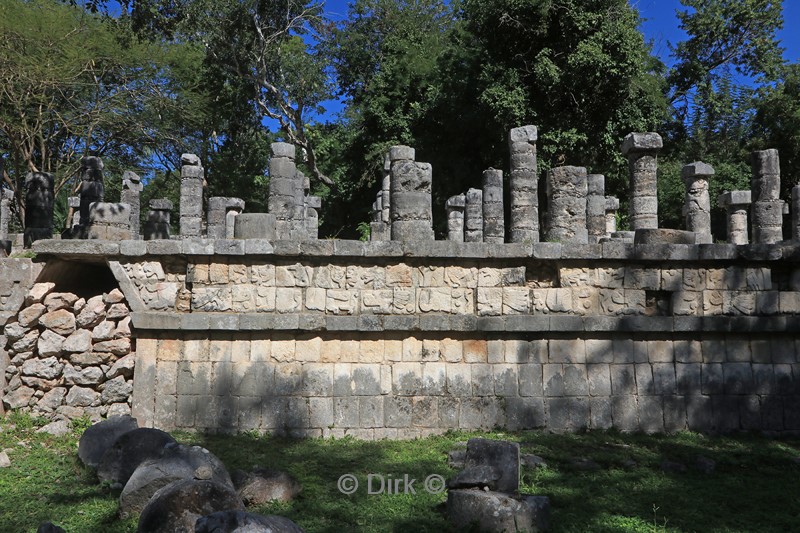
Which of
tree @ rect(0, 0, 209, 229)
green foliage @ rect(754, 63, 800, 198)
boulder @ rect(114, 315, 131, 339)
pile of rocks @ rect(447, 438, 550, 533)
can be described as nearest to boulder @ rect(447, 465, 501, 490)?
pile of rocks @ rect(447, 438, 550, 533)

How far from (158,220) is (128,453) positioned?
13803 mm

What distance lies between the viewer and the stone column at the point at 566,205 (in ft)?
38.7

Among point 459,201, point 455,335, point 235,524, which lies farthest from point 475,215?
point 235,524

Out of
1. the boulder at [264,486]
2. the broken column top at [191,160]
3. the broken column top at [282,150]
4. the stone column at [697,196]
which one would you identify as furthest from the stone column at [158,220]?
the boulder at [264,486]

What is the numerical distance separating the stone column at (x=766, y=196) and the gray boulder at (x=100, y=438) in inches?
496

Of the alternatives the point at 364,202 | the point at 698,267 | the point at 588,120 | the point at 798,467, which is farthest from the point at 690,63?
the point at 798,467

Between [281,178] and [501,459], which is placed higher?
[281,178]

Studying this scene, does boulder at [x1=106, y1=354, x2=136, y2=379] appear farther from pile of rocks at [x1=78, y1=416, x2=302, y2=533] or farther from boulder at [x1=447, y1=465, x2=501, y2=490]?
boulder at [x1=447, y1=465, x2=501, y2=490]

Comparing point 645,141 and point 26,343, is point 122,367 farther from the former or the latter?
point 645,141

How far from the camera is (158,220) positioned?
19031mm

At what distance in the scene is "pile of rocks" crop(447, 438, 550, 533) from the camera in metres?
5.12

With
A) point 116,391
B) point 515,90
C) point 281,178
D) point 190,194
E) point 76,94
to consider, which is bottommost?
point 116,391

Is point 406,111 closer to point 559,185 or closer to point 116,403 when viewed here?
point 559,185

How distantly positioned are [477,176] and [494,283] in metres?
16.5
